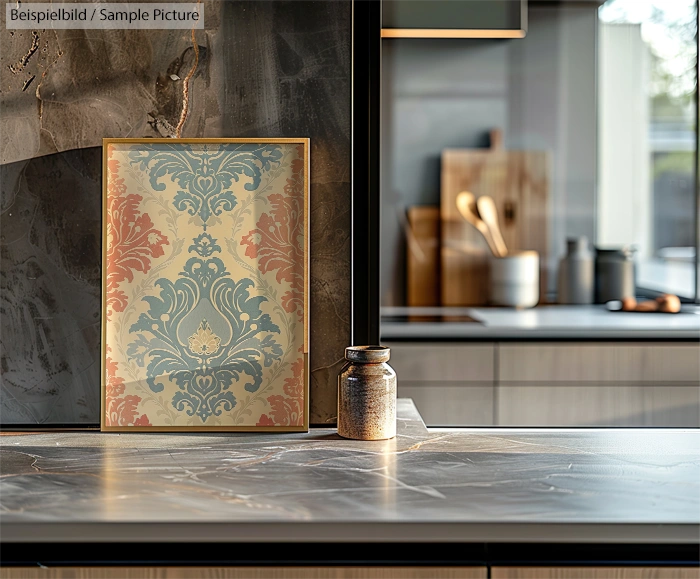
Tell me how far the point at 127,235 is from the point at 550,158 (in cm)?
221

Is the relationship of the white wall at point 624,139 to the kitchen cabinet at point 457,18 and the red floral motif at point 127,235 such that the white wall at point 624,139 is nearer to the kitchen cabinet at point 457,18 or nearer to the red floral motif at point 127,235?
the kitchen cabinet at point 457,18

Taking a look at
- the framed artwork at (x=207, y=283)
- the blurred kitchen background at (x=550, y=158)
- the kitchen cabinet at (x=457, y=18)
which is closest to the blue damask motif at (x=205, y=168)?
the framed artwork at (x=207, y=283)

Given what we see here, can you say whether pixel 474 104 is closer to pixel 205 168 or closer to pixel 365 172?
pixel 365 172

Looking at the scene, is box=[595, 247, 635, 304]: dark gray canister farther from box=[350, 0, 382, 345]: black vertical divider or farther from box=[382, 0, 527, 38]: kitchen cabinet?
box=[350, 0, 382, 345]: black vertical divider

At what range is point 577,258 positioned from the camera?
3090 millimetres

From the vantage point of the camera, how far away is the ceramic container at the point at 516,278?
9.88ft

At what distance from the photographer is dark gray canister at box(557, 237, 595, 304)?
10.2 ft

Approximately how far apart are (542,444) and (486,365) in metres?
1.31

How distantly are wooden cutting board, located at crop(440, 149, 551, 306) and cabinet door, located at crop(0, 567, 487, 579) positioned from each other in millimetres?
2253

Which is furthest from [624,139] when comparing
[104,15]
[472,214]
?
[104,15]

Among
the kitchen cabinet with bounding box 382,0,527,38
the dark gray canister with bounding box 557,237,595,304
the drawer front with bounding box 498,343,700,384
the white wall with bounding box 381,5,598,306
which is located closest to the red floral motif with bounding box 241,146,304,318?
the kitchen cabinet with bounding box 382,0,527,38

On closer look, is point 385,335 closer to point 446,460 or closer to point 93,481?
point 446,460

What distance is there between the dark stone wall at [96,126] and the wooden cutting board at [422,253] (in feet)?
5.99

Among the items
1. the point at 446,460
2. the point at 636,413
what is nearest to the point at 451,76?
the point at 636,413
